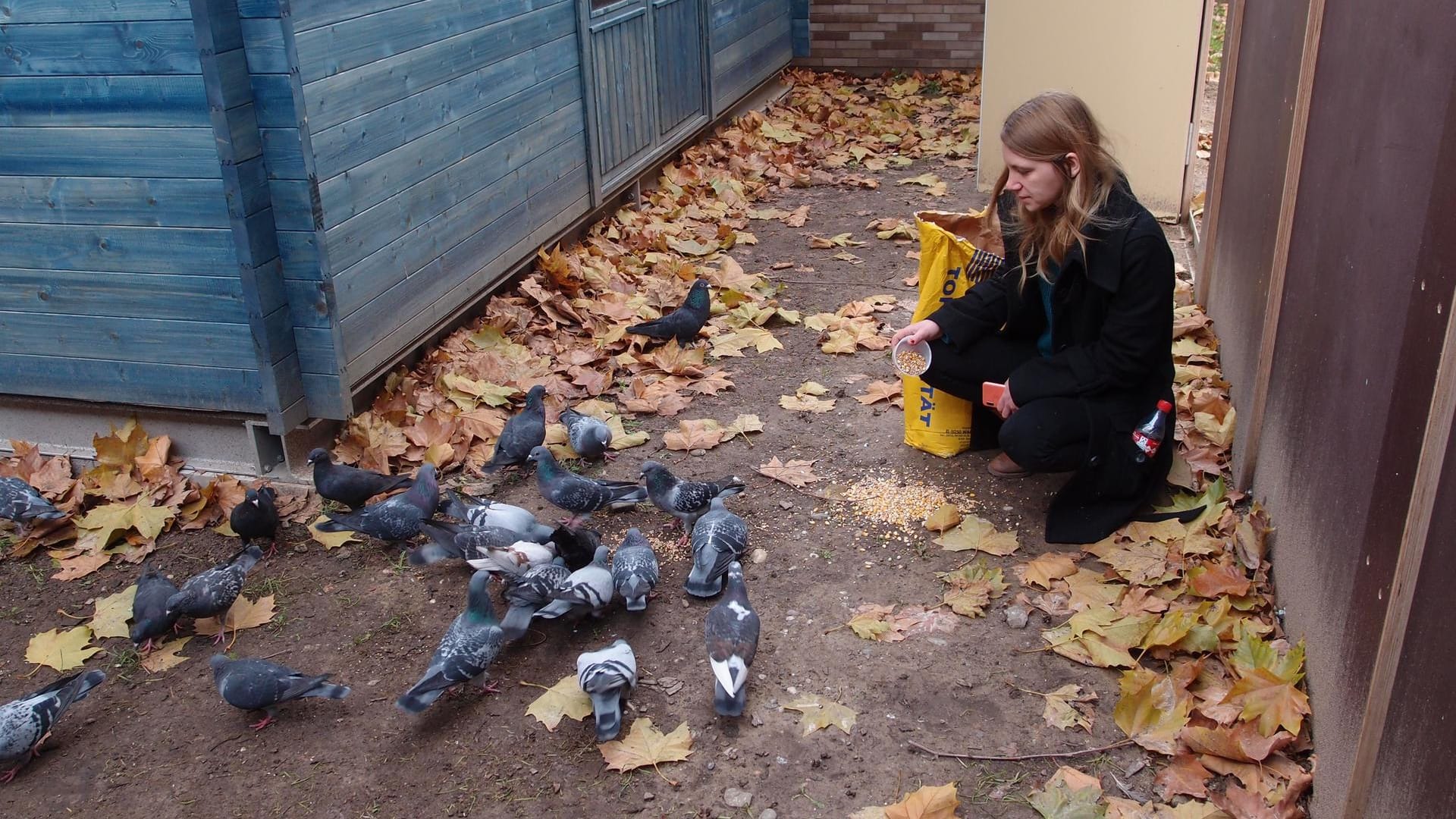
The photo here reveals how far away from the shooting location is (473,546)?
4312 mm

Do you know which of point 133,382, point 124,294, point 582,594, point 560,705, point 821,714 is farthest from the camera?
point 133,382

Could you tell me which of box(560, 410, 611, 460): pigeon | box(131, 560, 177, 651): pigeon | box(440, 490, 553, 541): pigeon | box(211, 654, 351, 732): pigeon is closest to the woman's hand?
box(560, 410, 611, 460): pigeon

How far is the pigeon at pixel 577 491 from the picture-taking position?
4730 mm

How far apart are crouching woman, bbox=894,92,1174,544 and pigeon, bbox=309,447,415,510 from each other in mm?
2353

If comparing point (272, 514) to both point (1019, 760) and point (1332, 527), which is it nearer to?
point (1019, 760)

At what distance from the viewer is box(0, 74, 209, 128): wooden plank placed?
183 inches

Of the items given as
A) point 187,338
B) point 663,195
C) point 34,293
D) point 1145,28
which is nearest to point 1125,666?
point 187,338

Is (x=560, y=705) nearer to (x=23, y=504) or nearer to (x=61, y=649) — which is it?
(x=61, y=649)

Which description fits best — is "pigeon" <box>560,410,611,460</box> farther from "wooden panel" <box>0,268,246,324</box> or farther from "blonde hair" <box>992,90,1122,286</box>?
"blonde hair" <box>992,90,1122,286</box>

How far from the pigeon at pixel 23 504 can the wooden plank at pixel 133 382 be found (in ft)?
2.03

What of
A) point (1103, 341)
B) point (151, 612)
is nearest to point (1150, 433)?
point (1103, 341)

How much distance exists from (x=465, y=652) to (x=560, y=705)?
0.35 meters

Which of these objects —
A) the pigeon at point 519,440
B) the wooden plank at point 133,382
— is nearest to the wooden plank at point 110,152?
the wooden plank at point 133,382

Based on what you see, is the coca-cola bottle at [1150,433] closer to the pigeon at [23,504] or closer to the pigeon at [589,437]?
the pigeon at [589,437]
